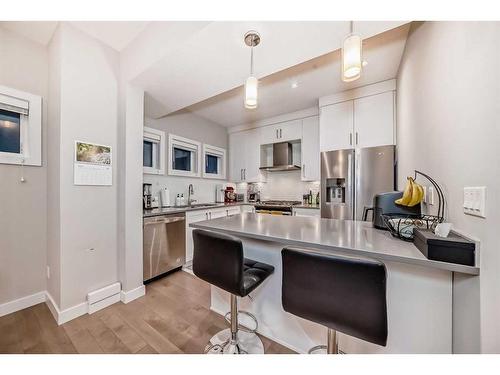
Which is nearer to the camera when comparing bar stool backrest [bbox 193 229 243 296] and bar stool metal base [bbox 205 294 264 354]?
bar stool backrest [bbox 193 229 243 296]

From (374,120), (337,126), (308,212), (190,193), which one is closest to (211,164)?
(190,193)

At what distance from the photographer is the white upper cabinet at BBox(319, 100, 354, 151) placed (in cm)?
280

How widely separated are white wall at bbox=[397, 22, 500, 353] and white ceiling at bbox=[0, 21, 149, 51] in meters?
2.32

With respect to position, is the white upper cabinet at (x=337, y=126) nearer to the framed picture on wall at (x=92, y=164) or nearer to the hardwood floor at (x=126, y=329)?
the hardwood floor at (x=126, y=329)

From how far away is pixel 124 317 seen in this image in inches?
71.0

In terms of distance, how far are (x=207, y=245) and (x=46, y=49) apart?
8.95 ft

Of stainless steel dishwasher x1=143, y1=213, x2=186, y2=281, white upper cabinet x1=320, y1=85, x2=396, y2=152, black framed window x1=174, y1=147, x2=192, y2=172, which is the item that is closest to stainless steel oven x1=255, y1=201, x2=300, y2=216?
white upper cabinet x1=320, y1=85, x2=396, y2=152

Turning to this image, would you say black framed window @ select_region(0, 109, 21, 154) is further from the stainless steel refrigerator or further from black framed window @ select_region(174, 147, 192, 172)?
the stainless steel refrigerator

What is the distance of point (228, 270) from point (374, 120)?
2.71 m

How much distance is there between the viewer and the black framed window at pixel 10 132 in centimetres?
182

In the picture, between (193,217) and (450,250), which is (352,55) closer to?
(450,250)

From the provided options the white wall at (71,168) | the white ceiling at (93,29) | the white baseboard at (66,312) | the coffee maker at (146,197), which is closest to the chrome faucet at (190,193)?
the coffee maker at (146,197)

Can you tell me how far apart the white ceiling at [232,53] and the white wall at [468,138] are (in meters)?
0.55
